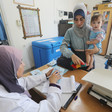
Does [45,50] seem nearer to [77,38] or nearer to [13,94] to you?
[77,38]

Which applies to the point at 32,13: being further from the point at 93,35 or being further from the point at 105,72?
the point at 105,72

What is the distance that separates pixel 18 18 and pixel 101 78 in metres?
2.02

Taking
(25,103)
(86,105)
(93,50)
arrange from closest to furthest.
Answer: (25,103) → (86,105) → (93,50)

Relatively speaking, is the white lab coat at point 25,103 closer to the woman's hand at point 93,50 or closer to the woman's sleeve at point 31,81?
the woman's sleeve at point 31,81

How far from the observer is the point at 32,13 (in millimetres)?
2031

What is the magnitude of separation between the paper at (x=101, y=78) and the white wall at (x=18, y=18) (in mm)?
1842

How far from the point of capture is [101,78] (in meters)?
0.62

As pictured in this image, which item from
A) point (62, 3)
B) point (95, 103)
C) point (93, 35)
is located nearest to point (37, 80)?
point (95, 103)

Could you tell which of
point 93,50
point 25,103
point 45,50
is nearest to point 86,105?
point 25,103

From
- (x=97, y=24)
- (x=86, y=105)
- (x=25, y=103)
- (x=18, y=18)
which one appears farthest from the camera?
(x=18, y=18)

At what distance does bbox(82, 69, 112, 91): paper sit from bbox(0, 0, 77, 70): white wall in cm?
184

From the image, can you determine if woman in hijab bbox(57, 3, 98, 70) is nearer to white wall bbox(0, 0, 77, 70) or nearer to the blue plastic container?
the blue plastic container

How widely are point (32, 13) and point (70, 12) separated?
165 centimetres

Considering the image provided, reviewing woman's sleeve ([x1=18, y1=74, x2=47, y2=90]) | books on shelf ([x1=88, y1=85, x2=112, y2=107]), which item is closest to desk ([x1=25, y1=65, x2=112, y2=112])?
books on shelf ([x1=88, y1=85, x2=112, y2=107])
